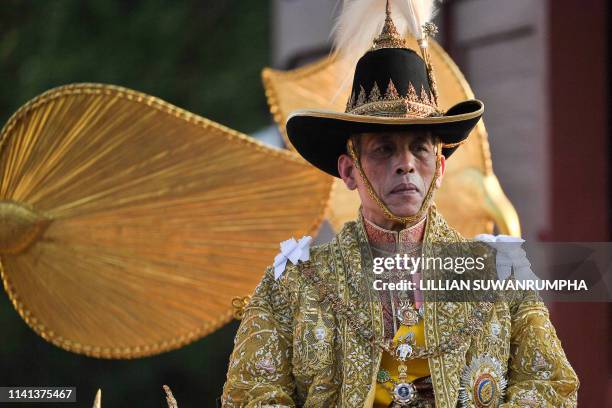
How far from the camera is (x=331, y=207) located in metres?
4.39

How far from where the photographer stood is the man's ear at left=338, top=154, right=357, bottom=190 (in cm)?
325

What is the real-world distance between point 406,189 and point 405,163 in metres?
0.06

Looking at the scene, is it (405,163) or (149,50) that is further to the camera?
(149,50)

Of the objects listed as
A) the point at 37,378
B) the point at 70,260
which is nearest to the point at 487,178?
the point at 70,260

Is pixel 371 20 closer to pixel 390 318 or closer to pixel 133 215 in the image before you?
pixel 390 318

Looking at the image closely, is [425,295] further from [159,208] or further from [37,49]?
[37,49]

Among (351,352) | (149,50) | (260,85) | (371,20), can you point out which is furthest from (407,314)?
(260,85)

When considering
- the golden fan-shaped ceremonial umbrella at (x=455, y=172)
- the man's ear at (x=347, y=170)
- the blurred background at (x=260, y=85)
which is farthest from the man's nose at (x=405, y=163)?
the golden fan-shaped ceremonial umbrella at (x=455, y=172)

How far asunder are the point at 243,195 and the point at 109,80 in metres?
4.32

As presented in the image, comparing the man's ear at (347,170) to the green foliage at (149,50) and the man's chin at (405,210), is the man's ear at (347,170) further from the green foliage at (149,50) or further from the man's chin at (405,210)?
the green foliage at (149,50)

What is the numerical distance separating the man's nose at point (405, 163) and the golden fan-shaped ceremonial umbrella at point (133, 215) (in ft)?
3.91

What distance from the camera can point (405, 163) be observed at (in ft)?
10.1

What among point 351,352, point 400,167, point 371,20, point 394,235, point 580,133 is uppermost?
point 580,133

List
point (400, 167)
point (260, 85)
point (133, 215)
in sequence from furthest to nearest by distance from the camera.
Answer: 1. point (260, 85)
2. point (133, 215)
3. point (400, 167)
